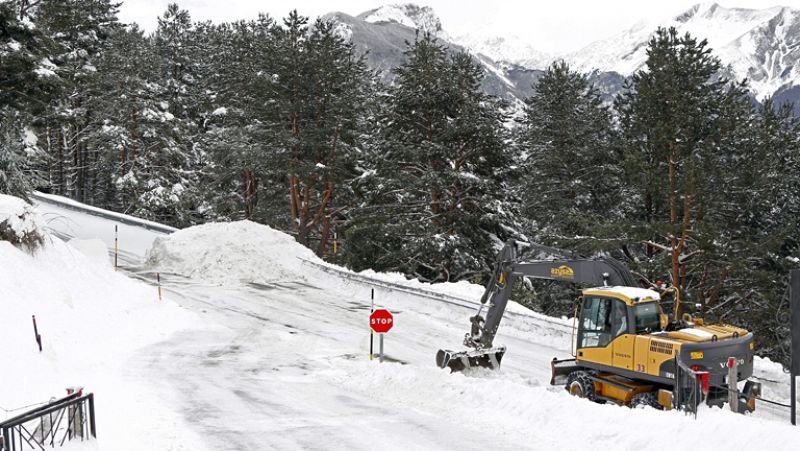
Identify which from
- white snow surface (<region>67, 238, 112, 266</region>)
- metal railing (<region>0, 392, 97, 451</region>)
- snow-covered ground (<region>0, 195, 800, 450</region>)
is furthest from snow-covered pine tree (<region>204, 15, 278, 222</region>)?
metal railing (<region>0, 392, 97, 451</region>)

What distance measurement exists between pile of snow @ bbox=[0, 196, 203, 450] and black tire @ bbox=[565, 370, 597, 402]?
23.5 ft

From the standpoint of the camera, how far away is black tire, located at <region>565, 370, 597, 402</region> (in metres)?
12.7

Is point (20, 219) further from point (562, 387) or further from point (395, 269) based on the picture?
point (395, 269)

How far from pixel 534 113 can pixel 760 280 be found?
16.6 metres

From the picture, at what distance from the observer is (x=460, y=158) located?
29.0m

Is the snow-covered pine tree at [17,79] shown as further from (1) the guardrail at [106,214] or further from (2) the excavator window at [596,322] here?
(2) the excavator window at [596,322]

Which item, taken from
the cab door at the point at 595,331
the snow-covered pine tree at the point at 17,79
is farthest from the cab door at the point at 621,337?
the snow-covered pine tree at the point at 17,79

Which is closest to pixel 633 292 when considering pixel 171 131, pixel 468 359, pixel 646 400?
pixel 646 400

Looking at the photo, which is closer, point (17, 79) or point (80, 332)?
point (80, 332)

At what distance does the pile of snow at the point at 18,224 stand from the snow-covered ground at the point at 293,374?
22.0 inches

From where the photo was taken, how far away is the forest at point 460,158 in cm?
2556

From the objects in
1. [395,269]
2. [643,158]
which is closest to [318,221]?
[395,269]

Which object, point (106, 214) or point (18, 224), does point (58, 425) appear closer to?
point (18, 224)

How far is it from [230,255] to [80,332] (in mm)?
14432
